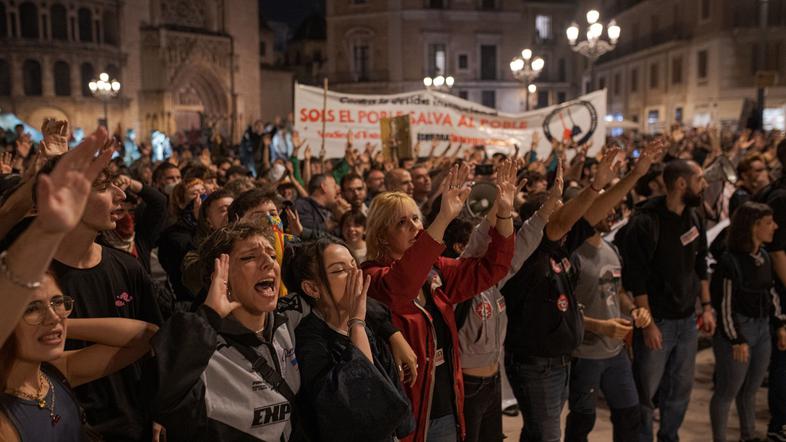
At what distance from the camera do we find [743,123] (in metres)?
16.6

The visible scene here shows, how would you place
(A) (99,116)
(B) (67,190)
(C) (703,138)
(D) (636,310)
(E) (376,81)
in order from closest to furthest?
(B) (67,190) < (D) (636,310) < (C) (703,138) < (A) (99,116) < (E) (376,81)

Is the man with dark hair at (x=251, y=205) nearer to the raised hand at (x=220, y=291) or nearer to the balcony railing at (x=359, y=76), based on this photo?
the raised hand at (x=220, y=291)

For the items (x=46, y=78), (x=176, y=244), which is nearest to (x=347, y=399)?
(x=176, y=244)

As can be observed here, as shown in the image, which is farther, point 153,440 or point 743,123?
point 743,123

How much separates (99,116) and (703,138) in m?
31.2

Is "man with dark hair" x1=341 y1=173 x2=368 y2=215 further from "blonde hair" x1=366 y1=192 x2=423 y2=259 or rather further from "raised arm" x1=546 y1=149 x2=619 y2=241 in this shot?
"blonde hair" x1=366 y1=192 x2=423 y2=259

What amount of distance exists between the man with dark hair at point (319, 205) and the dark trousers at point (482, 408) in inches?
104

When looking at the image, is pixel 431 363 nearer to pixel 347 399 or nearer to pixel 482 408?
pixel 482 408

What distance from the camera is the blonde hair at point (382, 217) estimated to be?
3.40 metres

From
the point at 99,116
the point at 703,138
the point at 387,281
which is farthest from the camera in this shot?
the point at 99,116

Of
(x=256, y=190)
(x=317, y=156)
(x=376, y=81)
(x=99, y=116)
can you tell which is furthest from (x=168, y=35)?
(x=256, y=190)

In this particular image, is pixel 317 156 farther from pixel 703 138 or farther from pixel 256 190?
pixel 703 138

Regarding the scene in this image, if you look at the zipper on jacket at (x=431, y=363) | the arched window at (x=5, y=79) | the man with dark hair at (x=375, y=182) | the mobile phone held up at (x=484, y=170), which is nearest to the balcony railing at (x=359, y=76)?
the arched window at (x=5, y=79)

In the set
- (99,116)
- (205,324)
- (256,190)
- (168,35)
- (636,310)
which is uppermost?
(168,35)
